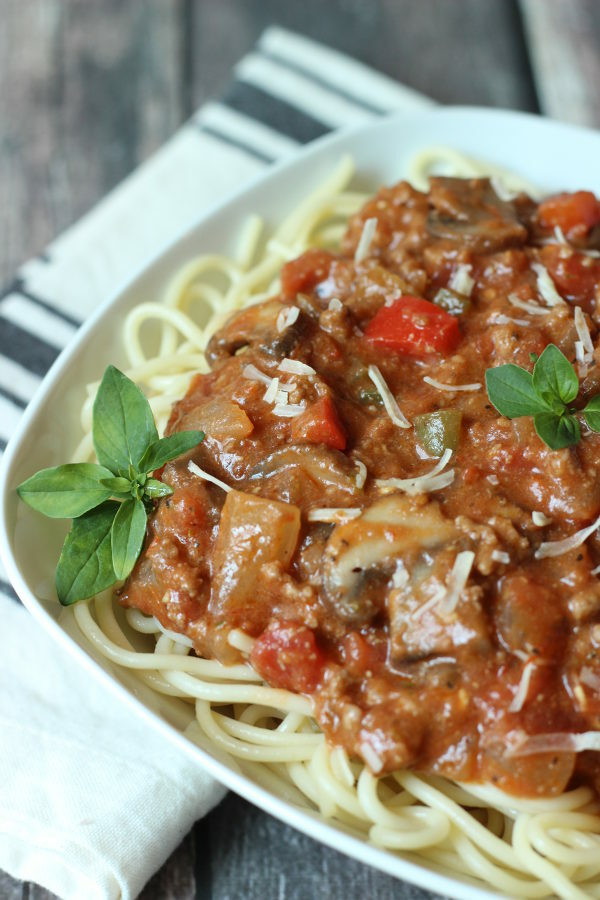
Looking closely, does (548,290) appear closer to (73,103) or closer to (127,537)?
(127,537)

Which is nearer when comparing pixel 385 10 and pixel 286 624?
pixel 286 624

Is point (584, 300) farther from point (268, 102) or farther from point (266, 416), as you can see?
point (268, 102)

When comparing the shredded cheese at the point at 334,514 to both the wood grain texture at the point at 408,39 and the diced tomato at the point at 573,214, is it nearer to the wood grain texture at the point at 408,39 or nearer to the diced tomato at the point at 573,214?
the diced tomato at the point at 573,214

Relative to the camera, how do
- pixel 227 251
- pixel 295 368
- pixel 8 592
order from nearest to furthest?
1. pixel 295 368
2. pixel 8 592
3. pixel 227 251

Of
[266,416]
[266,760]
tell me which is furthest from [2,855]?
[266,416]

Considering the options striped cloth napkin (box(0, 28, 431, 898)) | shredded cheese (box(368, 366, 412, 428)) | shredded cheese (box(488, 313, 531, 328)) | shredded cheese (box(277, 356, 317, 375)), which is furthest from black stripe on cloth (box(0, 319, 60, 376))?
shredded cheese (box(488, 313, 531, 328))

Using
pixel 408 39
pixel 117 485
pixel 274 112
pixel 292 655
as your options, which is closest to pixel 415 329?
pixel 117 485

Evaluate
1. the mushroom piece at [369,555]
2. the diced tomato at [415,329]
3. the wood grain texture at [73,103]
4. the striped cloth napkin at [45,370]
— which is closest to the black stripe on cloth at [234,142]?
the striped cloth napkin at [45,370]
